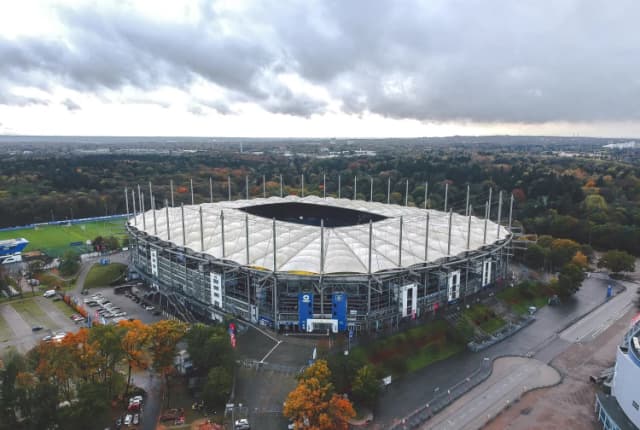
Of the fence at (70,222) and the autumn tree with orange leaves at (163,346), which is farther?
the fence at (70,222)

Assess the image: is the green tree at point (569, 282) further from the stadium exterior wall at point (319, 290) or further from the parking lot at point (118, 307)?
the parking lot at point (118, 307)

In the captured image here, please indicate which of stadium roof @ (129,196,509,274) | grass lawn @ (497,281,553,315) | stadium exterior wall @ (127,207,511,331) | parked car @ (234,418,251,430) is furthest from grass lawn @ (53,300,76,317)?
grass lawn @ (497,281,553,315)

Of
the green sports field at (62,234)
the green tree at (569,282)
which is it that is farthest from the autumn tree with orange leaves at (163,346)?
the green sports field at (62,234)

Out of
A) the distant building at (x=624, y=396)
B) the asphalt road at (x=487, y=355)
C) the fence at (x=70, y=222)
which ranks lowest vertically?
the fence at (x=70, y=222)

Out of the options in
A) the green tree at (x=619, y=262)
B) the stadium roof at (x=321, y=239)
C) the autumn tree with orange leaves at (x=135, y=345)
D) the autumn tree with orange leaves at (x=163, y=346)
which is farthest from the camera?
the green tree at (x=619, y=262)

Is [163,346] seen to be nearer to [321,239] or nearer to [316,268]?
[316,268]

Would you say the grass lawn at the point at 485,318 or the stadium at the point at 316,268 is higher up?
the stadium at the point at 316,268

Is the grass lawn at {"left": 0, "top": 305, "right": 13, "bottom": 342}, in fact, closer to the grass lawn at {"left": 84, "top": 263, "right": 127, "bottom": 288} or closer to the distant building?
the grass lawn at {"left": 84, "top": 263, "right": 127, "bottom": 288}

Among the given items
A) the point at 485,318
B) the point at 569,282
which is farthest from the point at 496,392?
the point at 569,282

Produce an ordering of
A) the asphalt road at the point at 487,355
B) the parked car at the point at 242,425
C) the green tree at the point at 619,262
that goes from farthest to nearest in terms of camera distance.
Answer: the green tree at the point at 619,262 → the asphalt road at the point at 487,355 → the parked car at the point at 242,425
